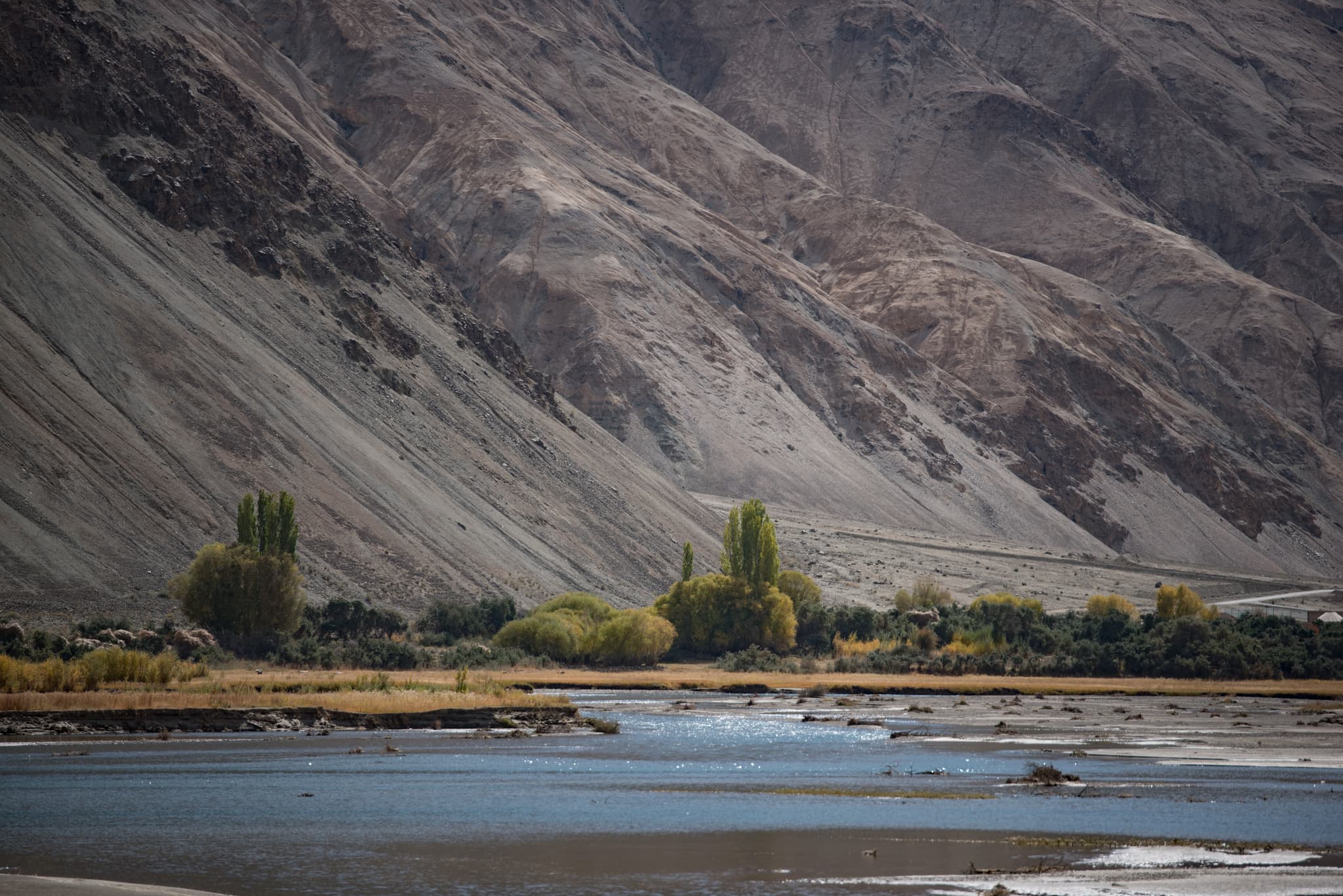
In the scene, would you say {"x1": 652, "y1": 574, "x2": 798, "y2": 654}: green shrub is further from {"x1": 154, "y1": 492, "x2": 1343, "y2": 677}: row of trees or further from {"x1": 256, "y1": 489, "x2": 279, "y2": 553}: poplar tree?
{"x1": 256, "y1": 489, "x2": 279, "y2": 553}: poplar tree

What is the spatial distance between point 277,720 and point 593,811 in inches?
717

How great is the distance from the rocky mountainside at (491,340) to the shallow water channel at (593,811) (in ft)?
113

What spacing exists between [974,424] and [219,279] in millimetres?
89766

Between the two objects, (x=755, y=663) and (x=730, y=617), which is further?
(x=730, y=617)

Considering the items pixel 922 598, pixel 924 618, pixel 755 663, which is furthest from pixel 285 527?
pixel 922 598

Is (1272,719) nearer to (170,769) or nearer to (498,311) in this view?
(170,769)

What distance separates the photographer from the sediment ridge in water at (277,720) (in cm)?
4216

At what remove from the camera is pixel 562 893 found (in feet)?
69.3

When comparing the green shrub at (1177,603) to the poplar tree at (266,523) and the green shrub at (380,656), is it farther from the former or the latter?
the poplar tree at (266,523)

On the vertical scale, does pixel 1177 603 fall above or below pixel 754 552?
below

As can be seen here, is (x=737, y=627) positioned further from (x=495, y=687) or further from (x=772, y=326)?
(x=772, y=326)

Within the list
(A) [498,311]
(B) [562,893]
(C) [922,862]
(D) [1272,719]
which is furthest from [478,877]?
(A) [498,311]

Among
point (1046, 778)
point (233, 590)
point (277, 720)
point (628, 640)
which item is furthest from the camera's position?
point (628, 640)

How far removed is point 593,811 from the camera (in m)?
29.5
